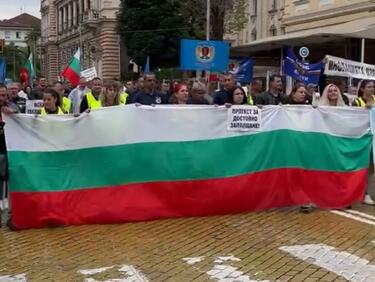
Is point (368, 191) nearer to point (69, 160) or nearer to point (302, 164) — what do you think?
point (302, 164)

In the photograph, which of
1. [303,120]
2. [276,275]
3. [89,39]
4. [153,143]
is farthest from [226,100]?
[89,39]

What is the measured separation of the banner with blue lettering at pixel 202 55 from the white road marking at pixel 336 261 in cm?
1224

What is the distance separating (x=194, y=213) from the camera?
27.4 feet

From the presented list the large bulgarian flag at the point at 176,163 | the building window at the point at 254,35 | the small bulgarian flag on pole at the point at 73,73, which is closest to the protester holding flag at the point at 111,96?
the large bulgarian flag at the point at 176,163

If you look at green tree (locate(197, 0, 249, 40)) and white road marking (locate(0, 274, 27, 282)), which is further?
green tree (locate(197, 0, 249, 40))

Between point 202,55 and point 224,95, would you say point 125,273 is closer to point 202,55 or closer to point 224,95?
point 224,95

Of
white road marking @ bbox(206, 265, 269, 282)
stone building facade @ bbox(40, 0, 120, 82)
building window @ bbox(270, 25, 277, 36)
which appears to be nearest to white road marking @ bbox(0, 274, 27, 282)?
white road marking @ bbox(206, 265, 269, 282)

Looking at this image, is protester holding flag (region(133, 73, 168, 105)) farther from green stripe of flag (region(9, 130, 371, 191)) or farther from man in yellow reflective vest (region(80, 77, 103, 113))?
green stripe of flag (region(9, 130, 371, 191))

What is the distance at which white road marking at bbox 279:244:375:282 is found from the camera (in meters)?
6.05

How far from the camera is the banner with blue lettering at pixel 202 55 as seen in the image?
61.4ft

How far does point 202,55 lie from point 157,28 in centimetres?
2997

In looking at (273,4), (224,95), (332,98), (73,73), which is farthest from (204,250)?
(273,4)

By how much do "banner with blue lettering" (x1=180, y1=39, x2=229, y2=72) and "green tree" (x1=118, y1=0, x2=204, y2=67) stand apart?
26.7 m

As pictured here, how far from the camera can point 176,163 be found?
8.28m
